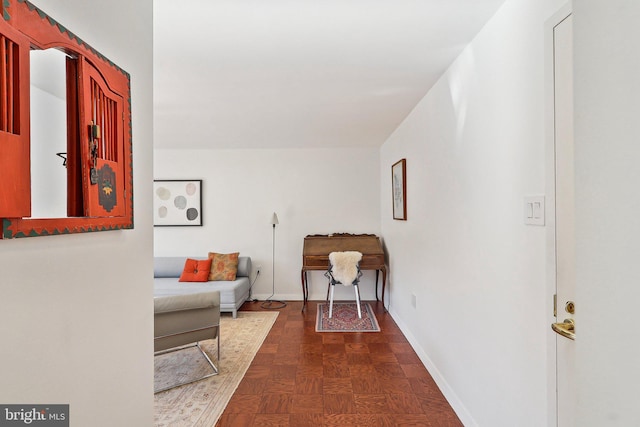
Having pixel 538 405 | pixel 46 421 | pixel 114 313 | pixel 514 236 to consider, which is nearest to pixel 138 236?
pixel 114 313

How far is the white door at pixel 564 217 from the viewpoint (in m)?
1.34

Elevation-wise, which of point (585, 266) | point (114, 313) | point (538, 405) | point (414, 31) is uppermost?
point (414, 31)

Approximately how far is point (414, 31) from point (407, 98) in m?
1.28

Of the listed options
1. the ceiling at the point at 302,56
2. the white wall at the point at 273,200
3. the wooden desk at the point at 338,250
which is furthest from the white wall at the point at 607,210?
the white wall at the point at 273,200

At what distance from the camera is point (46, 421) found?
34.3 inches

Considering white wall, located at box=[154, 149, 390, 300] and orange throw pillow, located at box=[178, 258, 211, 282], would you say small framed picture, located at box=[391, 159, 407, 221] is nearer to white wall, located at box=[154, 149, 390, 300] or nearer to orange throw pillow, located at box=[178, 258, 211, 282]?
white wall, located at box=[154, 149, 390, 300]

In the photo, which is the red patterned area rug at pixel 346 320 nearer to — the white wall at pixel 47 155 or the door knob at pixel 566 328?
the door knob at pixel 566 328

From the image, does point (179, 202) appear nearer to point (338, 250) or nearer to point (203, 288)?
point (203, 288)

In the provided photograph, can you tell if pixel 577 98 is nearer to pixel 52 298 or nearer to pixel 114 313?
pixel 52 298

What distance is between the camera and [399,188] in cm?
434

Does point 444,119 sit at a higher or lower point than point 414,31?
lower

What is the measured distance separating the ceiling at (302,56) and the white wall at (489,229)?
0.25 m

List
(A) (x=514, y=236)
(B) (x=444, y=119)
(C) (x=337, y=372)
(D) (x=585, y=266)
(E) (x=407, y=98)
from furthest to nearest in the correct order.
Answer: (E) (x=407, y=98)
(C) (x=337, y=372)
(B) (x=444, y=119)
(A) (x=514, y=236)
(D) (x=585, y=266)

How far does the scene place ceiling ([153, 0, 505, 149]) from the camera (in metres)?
1.91
